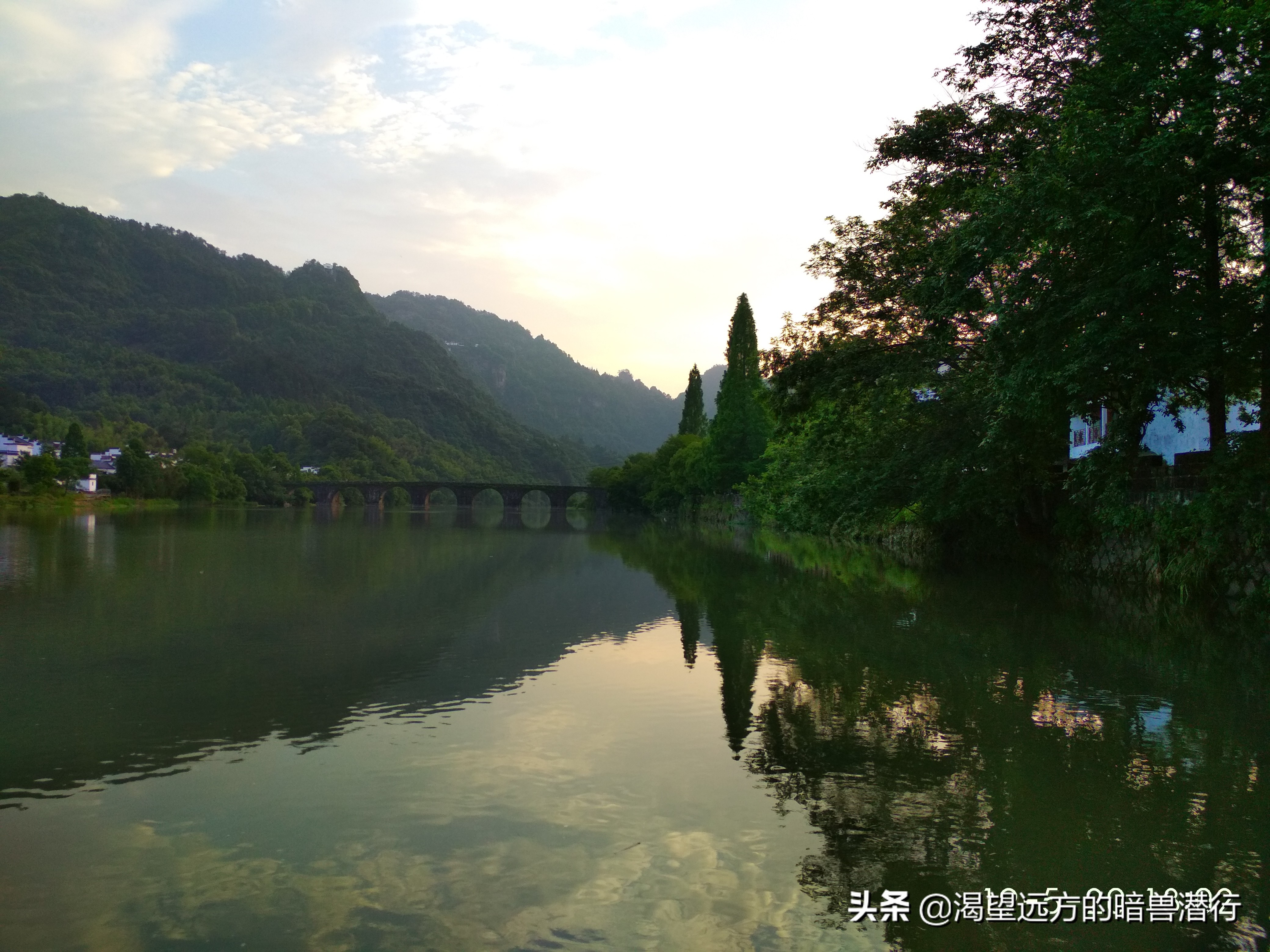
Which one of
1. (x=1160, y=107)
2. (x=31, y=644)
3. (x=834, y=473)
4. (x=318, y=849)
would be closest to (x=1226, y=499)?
(x=1160, y=107)

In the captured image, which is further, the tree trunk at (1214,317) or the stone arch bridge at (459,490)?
the stone arch bridge at (459,490)

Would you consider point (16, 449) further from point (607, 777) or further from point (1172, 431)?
point (607, 777)

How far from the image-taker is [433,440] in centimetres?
18650

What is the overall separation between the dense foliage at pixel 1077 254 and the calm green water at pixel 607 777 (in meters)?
4.43

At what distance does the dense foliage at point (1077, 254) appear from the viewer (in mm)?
14969

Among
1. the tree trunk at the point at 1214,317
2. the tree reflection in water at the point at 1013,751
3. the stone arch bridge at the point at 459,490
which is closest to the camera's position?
the tree reflection in water at the point at 1013,751

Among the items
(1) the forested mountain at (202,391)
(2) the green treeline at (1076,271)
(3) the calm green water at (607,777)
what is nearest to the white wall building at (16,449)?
(1) the forested mountain at (202,391)

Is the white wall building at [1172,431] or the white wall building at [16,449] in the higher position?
the white wall building at [16,449]

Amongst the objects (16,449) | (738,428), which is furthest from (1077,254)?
(16,449)

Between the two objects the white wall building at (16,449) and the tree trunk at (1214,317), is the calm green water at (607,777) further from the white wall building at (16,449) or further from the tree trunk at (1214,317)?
the white wall building at (16,449)

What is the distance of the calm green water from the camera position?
4.77m

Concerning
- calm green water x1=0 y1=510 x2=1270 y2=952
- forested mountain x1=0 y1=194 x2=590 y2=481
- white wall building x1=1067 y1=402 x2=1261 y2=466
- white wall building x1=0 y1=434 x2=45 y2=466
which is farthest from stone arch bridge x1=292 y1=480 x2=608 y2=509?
calm green water x1=0 y1=510 x2=1270 y2=952

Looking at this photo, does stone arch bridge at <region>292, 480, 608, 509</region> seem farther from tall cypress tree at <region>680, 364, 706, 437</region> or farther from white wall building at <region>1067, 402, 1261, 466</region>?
white wall building at <region>1067, 402, 1261, 466</region>

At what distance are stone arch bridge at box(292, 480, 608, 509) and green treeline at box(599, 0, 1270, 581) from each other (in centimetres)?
10583
